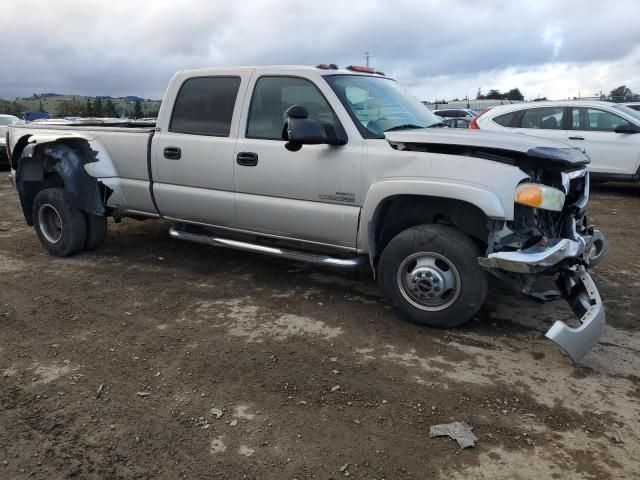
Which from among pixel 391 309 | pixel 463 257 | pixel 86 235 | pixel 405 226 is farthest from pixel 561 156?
pixel 86 235

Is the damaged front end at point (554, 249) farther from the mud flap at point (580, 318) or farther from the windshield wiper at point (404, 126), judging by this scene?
the windshield wiper at point (404, 126)

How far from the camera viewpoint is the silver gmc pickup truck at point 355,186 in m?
3.63

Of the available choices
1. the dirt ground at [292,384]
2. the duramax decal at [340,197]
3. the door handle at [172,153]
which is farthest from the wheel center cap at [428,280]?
the door handle at [172,153]

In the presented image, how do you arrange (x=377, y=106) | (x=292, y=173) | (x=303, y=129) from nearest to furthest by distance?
(x=303, y=129) < (x=292, y=173) < (x=377, y=106)

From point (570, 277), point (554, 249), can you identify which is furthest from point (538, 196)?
point (570, 277)

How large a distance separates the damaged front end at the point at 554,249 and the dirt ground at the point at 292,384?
29cm

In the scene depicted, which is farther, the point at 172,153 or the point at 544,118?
the point at 544,118

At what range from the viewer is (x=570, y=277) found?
388 cm

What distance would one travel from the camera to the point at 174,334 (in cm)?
400

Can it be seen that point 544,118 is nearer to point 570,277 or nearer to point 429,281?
point 570,277

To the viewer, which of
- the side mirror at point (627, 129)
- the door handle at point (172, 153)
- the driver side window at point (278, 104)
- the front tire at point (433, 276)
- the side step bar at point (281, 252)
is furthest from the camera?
the side mirror at point (627, 129)

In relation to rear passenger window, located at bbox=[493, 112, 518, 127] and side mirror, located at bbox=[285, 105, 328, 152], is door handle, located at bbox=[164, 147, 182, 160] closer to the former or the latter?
side mirror, located at bbox=[285, 105, 328, 152]

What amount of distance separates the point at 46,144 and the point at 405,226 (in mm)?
4092

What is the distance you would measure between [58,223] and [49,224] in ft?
0.65
